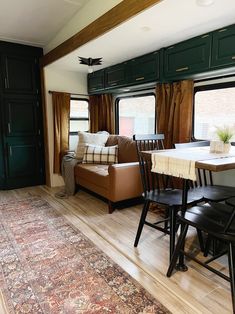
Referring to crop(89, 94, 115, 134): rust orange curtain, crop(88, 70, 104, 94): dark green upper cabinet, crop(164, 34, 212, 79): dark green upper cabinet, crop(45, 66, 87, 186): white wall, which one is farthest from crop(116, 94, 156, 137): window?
crop(164, 34, 212, 79): dark green upper cabinet

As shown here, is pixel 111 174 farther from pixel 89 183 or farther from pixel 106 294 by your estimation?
pixel 106 294

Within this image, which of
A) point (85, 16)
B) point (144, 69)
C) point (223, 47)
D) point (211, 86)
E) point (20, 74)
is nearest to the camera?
point (223, 47)

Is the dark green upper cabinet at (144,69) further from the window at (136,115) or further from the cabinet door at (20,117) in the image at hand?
the cabinet door at (20,117)

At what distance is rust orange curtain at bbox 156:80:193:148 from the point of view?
288cm

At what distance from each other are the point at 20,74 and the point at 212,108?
3252 millimetres

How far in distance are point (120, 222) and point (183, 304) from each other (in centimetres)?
134

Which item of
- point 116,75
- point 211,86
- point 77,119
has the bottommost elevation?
point 77,119

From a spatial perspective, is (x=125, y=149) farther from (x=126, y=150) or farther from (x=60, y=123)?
(x=60, y=123)

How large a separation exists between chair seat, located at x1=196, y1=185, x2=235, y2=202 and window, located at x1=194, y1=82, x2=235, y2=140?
699 mm

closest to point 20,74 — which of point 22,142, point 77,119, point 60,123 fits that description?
point 60,123

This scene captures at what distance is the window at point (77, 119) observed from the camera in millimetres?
4637

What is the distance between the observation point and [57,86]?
13.9ft

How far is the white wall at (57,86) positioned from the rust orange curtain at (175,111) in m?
1.93

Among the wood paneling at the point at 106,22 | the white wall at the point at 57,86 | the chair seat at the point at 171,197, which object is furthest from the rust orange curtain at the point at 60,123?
the chair seat at the point at 171,197
